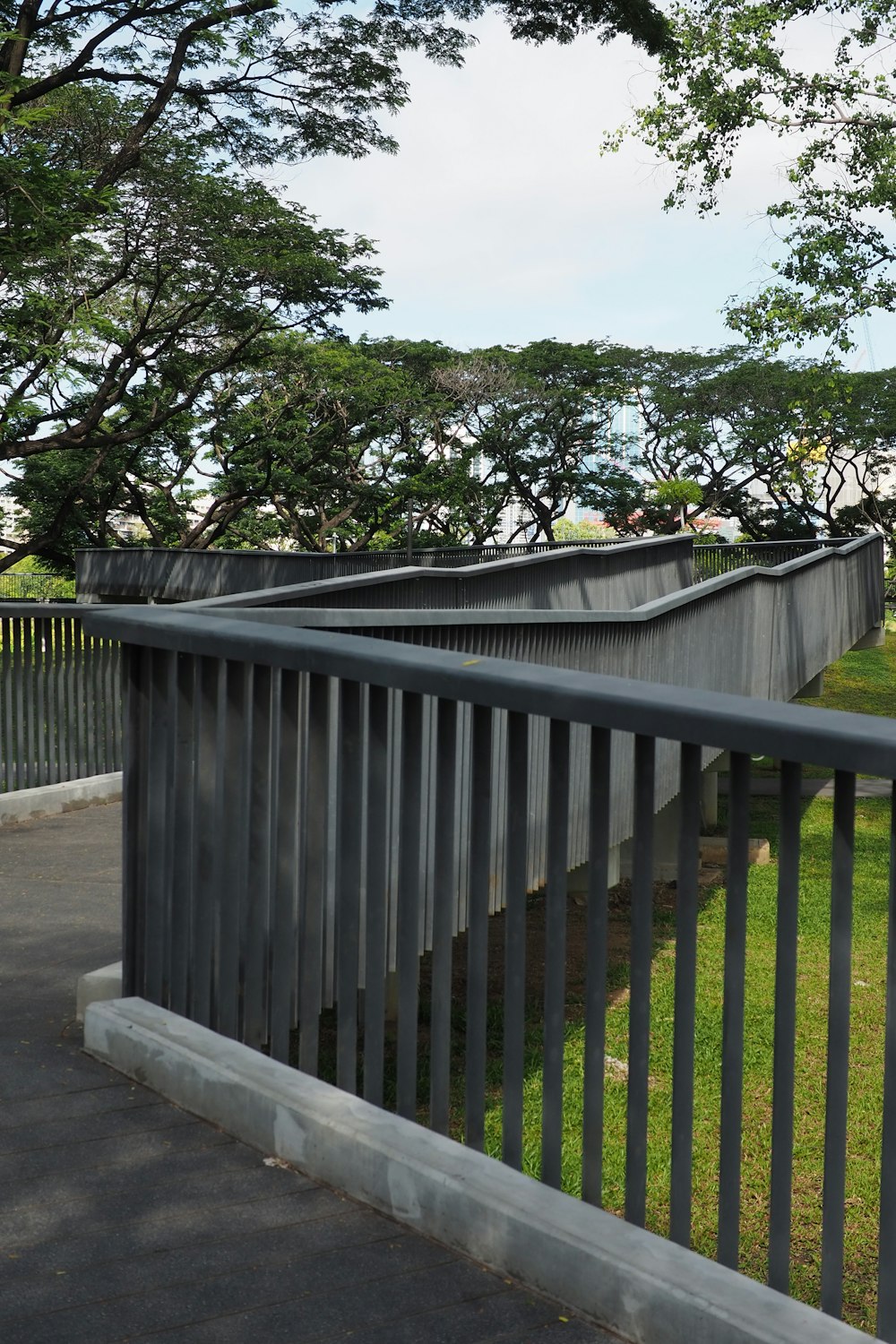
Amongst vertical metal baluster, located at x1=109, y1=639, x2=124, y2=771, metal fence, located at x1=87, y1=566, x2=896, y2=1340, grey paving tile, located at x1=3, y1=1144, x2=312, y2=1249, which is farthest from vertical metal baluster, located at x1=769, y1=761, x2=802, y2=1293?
vertical metal baluster, located at x1=109, y1=639, x2=124, y2=771

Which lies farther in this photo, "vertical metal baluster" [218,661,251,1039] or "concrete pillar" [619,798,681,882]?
"concrete pillar" [619,798,681,882]

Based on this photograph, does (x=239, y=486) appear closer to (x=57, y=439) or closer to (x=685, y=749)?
(x=57, y=439)

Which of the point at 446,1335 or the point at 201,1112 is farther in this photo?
the point at 201,1112

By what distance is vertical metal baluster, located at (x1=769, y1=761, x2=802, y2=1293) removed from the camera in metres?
2.20

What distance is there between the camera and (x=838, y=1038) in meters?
2.12

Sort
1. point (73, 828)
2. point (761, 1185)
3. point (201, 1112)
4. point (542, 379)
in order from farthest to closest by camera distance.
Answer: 1. point (542, 379)
2. point (73, 828)
3. point (761, 1185)
4. point (201, 1112)

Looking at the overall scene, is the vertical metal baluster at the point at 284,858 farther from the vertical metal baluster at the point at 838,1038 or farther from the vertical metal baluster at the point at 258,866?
the vertical metal baluster at the point at 838,1038

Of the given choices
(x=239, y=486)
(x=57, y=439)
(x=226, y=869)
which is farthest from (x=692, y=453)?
(x=226, y=869)

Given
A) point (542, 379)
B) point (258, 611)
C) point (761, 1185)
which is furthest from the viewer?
point (542, 379)

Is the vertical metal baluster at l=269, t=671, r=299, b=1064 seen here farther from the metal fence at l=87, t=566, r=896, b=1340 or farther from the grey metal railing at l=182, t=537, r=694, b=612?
the grey metal railing at l=182, t=537, r=694, b=612

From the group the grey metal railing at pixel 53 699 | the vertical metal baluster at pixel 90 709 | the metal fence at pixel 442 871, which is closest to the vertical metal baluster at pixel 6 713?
the grey metal railing at pixel 53 699

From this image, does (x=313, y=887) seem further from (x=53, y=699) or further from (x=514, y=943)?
(x=53, y=699)

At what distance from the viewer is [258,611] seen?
155 inches

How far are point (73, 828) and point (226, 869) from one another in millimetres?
4275
